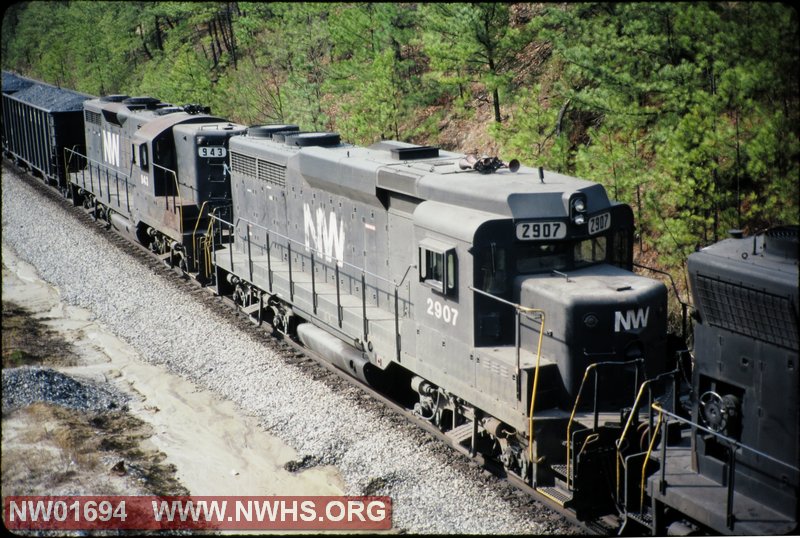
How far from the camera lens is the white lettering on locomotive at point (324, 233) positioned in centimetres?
1372

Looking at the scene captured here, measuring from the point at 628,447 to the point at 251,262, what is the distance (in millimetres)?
9261

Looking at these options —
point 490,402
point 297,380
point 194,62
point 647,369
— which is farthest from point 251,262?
point 194,62

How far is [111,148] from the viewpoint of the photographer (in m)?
23.8

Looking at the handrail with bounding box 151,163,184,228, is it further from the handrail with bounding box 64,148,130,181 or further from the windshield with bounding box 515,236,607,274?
the windshield with bounding box 515,236,607,274

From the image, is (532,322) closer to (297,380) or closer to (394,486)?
(394,486)

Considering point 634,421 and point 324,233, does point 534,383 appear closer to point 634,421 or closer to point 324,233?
point 634,421

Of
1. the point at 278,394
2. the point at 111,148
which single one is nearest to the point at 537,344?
the point at 278,394

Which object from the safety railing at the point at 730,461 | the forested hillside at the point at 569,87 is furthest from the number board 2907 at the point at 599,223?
the forested hillside at the point at 569,87

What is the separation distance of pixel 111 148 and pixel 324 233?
1226cm

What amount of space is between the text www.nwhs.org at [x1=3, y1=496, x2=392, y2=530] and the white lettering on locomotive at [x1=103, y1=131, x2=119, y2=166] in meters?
15.5

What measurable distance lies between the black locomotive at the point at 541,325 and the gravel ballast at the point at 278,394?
0.51 meters

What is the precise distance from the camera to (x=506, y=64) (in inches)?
811

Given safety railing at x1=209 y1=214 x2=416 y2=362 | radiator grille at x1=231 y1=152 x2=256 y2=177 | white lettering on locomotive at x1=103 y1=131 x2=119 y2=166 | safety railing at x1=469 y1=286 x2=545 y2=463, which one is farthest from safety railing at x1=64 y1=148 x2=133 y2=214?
safety railing at x1=469 y1=286 x2=545 y2=463

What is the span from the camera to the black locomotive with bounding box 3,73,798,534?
24.9 feet
